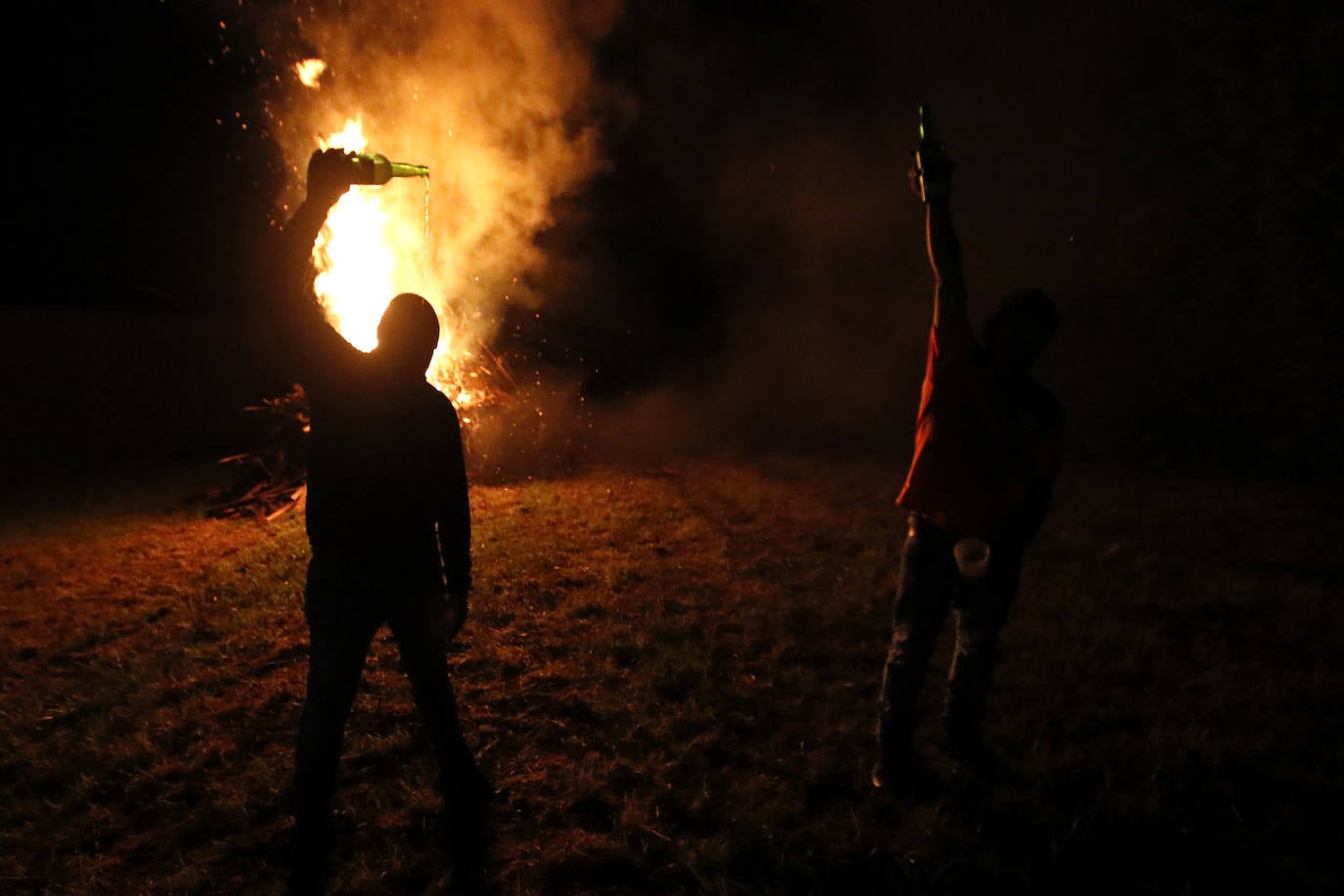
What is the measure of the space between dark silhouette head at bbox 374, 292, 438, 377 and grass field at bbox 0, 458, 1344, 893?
1.80 meters

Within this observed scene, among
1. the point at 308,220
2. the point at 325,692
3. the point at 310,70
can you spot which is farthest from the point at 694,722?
the point at 310,70

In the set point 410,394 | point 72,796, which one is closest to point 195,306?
point 72,796

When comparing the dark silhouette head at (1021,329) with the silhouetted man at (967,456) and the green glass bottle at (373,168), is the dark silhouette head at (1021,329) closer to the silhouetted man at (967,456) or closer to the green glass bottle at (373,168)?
the silhouetted man at (967,456)

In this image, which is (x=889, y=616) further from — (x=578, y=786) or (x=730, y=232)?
(x=730, y=232)

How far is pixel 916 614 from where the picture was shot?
2.63 metres

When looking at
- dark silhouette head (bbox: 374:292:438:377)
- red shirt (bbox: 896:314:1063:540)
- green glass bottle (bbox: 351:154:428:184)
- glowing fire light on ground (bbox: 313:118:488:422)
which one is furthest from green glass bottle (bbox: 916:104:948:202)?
glowing fire light on ground (bbox: 313:118:488:422)

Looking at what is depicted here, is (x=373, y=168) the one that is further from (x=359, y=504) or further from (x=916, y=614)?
(x=916, y=614)

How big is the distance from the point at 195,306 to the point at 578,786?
12.1 meters

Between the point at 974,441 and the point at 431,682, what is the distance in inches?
81.5

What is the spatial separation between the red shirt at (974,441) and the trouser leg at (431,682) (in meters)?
1.75

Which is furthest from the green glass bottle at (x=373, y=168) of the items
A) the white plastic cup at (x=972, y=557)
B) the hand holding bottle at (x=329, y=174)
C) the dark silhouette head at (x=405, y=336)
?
the white plastic cup at (x=972, y=557)

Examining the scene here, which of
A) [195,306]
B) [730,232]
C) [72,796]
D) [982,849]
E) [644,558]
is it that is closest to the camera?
[982,849]

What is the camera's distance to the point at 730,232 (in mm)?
13547

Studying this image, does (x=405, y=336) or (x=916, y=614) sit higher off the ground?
(x=405, y=336)
